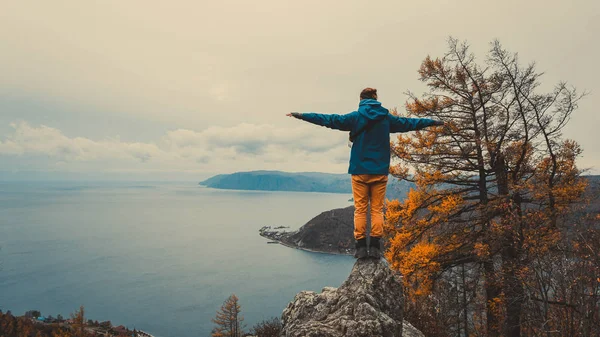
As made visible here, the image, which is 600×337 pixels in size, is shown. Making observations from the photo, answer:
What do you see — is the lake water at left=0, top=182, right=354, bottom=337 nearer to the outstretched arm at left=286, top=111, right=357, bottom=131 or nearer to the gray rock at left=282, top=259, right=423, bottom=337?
the gray rock at left=282, top=259, right=423, bottom=337

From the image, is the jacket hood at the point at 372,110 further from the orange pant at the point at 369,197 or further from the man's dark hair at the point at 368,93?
the orange pant at the point at 369,197

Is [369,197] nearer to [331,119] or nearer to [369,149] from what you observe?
[369,149]

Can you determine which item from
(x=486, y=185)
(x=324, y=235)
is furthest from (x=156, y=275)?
(x=486, y=185)

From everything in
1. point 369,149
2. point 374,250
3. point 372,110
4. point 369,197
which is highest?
point 372,110

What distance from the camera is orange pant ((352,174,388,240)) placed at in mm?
Answer: 5055

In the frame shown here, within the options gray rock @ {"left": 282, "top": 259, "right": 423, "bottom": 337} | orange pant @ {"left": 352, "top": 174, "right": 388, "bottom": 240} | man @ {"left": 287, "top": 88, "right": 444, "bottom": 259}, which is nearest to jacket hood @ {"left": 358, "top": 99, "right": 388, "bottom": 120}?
man @ {"left": 287, "top": 88, "right": 444, "bottom": 259}

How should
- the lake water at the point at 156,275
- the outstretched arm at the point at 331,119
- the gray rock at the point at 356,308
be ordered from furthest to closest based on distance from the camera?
1. the lake water at the point at 156,275
2. the outstretched arm at the point at 331,119
3. the gray rock at the point at 356,308

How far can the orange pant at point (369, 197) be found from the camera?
5.05m

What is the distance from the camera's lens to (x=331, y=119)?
16.1 ft

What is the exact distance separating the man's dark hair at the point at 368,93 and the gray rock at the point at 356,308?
2979 mm

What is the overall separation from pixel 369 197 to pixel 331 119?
1.48 m

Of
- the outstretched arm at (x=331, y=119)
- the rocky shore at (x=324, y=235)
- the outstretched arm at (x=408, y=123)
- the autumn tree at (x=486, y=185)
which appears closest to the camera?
the outstretched arm at (x=331, y=119)

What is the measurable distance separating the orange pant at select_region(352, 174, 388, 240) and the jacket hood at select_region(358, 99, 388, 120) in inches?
38.1

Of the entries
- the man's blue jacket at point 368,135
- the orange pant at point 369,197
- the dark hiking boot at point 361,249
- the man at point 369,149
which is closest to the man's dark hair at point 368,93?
the man at point 369,149
